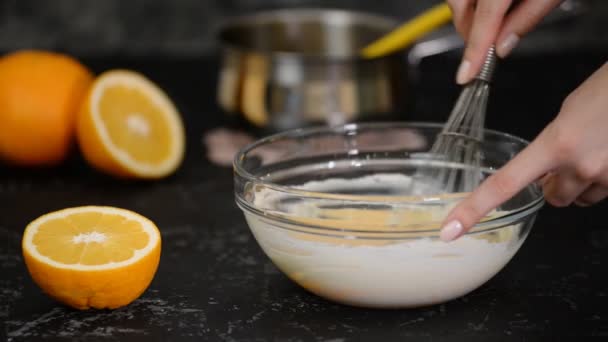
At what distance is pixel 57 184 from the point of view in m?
1.50

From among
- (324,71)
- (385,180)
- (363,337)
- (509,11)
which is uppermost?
(509,11)

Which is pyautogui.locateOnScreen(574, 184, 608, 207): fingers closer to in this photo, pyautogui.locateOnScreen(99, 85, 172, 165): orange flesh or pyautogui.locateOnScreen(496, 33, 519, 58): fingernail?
pyautogui.locateOnScreen(496, 33, 519, 58): fingernail

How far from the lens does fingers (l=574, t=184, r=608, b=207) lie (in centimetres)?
105

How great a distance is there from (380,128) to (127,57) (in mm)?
1106

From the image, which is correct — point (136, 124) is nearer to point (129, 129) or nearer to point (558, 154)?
point (129, 129)

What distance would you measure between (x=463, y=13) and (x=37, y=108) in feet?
2.30

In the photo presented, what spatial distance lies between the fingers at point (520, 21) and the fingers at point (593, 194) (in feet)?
0.64

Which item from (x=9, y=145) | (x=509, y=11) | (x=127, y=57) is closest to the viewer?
(x=509, y=11)

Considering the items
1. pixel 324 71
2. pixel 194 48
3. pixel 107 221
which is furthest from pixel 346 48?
pixel 107 221

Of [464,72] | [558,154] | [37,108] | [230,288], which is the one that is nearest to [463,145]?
[464,72]

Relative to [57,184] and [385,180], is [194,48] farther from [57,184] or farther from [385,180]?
[385,180]

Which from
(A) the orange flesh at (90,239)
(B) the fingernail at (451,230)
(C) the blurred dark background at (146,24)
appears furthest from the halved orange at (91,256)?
(C) the blurred dark background at (146,24)

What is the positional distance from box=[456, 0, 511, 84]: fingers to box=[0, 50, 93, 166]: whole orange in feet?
2.28

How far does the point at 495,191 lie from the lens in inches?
36.0
